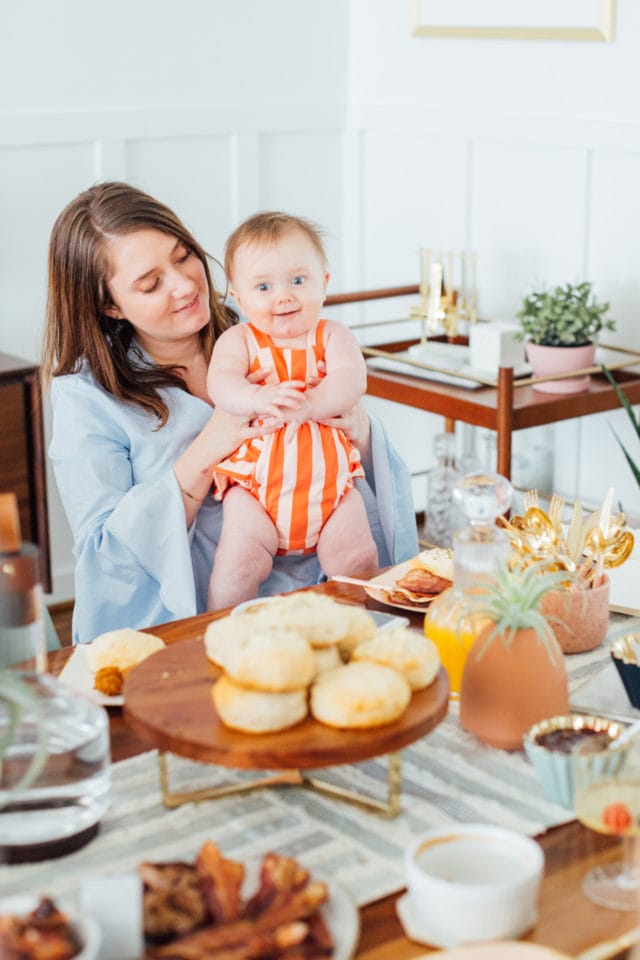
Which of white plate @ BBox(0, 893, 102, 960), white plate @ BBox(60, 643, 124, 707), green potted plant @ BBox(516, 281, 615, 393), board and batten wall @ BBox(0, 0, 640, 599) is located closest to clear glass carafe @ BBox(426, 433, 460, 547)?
board and batten wall @ BBox(0, 0, 640, 599)

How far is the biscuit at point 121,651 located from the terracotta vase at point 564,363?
6.49 ft

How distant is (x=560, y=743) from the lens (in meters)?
1.23

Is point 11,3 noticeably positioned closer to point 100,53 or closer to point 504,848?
point 100,53

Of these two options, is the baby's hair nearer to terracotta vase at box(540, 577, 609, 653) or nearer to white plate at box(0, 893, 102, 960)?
terracotta vase at box(540, 577, 609, 653)

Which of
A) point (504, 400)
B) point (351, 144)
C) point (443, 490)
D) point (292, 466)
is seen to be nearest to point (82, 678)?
point (292, 466)

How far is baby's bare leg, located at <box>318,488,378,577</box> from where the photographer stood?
202cm

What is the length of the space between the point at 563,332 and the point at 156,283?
1.50 meters

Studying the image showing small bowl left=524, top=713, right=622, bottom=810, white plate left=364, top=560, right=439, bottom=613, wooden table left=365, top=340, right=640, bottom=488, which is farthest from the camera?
wooden table left=365, top=340, right=640, bottom=488

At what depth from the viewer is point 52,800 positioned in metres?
1.16

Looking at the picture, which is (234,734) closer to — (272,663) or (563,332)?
(272,663)

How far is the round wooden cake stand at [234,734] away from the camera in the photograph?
1.10 metres

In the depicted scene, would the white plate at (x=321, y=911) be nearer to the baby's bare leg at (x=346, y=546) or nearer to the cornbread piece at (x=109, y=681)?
the cornbread piece at (x=109, y=681)

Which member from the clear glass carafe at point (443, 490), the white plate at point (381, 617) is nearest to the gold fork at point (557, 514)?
the white plate at point (381, 617)

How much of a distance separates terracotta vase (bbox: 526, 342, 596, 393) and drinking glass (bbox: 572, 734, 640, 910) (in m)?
2.16
